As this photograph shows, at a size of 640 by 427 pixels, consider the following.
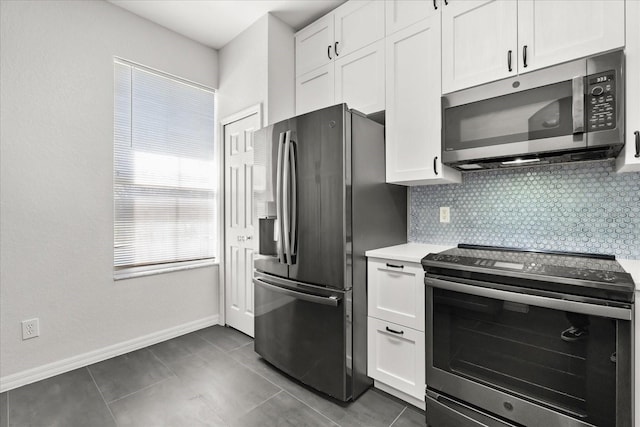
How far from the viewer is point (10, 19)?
6.95 ft

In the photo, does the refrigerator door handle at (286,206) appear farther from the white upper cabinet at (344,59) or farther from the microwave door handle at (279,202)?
the white upper cabinet at (344,59)

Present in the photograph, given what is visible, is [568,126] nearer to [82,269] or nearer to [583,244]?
[583,244]

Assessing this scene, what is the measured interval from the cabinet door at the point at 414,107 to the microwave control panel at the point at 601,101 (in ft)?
2.33

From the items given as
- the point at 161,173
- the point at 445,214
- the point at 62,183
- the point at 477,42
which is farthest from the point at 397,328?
the point at 62,183

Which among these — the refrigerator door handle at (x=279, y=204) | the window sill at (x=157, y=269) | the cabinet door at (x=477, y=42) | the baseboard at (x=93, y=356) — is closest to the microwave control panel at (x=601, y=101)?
the cabinet door at (x=477, y=42)

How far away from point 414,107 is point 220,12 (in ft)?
6.53

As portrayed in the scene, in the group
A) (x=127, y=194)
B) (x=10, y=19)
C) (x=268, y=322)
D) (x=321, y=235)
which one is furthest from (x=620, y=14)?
(x=10, y=19)

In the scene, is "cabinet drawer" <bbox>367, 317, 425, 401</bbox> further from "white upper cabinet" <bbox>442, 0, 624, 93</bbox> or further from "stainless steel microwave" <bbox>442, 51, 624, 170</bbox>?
"white upper cabinet" <bbox>442, 0, 624, 93</bbox>

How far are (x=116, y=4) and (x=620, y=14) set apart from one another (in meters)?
3.48

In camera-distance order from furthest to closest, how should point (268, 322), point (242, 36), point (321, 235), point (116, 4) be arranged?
point (242, 36)
point (116, 4)
point (268, 322)
point (321, 235)

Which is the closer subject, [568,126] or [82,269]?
[568,126]

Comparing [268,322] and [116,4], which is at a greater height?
[116,4]

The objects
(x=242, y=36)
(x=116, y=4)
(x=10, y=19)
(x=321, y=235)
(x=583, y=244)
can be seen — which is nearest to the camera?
(x=583, y=244)

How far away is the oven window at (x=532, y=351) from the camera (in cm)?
124
